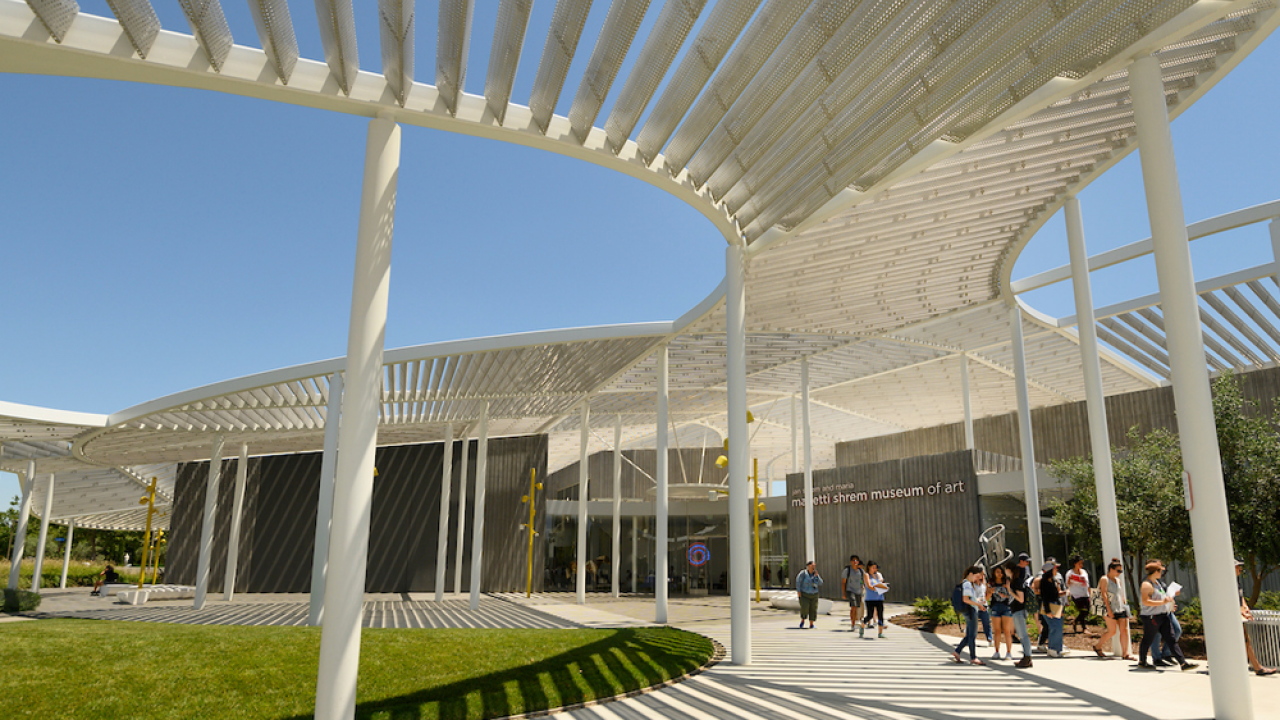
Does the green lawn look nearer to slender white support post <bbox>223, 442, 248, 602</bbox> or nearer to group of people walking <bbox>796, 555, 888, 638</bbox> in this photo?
group of people walking <bbox>796, 555, 888, 638</bbox>

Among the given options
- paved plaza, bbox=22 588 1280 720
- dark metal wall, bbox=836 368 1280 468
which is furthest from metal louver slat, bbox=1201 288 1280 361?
paved plaza, bbox=22 588 1280 720

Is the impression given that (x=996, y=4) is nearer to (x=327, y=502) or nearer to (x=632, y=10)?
(x=632, y=10)

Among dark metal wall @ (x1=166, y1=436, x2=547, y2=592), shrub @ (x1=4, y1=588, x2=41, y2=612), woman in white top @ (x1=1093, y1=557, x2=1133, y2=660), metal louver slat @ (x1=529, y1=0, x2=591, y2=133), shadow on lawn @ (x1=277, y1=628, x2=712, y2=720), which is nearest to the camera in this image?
metal louver slat @ (x1=529, y1=0, x2=591, y2=133)

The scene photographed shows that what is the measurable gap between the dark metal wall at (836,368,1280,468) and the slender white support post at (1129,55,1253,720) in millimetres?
12822

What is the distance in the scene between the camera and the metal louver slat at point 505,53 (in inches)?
210

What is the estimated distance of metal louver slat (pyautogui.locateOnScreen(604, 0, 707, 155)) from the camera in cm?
559

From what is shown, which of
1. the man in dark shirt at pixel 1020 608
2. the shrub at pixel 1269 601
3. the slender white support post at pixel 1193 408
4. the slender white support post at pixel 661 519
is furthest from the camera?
the slender white support post at pixel 661 519

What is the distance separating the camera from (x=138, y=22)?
16.6 ft

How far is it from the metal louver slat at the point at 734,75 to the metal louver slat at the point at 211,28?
383 centimetres

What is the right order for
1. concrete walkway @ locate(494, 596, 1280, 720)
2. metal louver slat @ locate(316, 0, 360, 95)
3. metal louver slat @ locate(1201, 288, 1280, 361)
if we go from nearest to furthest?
metal louver slat @ locate(316, 0, 360, 95) → concrete walkway @ locate(494, 596, 1280, 720) → metal louver slat @ locate(1201, 288, 1280, 361)

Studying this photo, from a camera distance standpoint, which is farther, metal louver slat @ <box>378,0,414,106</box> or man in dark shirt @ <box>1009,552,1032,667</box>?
man in dark shirt @ <box>1009,552,1032,667</box>

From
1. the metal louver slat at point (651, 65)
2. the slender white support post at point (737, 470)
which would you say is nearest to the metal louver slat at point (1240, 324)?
the slender white support post at point (737, 470)

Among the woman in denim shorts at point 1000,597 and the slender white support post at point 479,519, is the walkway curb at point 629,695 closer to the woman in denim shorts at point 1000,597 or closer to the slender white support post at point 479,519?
the woman in denim shorts at point 1000,597

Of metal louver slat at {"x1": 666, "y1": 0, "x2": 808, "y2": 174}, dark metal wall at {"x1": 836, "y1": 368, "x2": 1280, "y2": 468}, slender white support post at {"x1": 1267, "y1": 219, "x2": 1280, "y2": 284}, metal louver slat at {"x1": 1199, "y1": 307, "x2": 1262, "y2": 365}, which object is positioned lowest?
dark metal wall at {"x1": 836, "y1": 368, "x2": 1280, "y2": 468}
